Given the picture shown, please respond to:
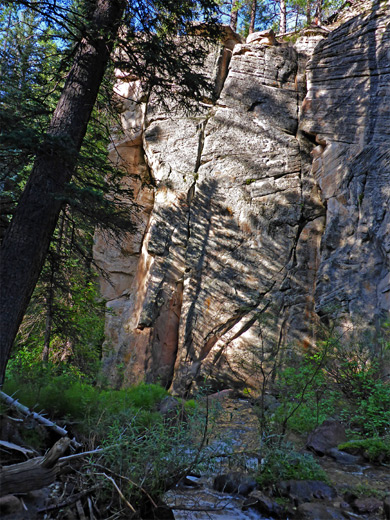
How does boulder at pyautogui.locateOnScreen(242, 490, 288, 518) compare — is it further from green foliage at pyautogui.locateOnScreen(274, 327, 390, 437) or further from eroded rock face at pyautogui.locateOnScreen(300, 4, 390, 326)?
eroded rock face at pyautogui.locateOnScreen(300, 4, 390, 326)

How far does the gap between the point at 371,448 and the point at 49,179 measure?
574 centimetres

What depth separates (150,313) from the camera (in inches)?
493

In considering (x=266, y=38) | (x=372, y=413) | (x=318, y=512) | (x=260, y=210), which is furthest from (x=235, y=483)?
(x=266, y=38)

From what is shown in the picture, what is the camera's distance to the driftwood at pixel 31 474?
295 centimetres

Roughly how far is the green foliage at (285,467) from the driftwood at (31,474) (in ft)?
7.61

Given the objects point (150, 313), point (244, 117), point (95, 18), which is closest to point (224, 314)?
point (150, 313)

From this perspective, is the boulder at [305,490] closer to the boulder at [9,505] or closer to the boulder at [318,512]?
the boulder at [318,512]

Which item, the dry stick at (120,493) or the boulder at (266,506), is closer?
the dry stick at (120,493)

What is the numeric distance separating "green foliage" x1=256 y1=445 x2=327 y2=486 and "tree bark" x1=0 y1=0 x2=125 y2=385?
3.08m

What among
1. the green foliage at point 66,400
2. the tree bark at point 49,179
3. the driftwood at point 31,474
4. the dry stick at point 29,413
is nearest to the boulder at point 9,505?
the driftwood at point 31,474

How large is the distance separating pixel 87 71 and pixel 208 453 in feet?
16.3

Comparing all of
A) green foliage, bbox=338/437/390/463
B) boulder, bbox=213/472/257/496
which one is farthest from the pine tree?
green foliage, bbox=338/437/390/463

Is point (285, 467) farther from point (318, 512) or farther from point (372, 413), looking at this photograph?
point (372, 413)

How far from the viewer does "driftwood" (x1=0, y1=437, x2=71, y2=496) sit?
9.69 ft
